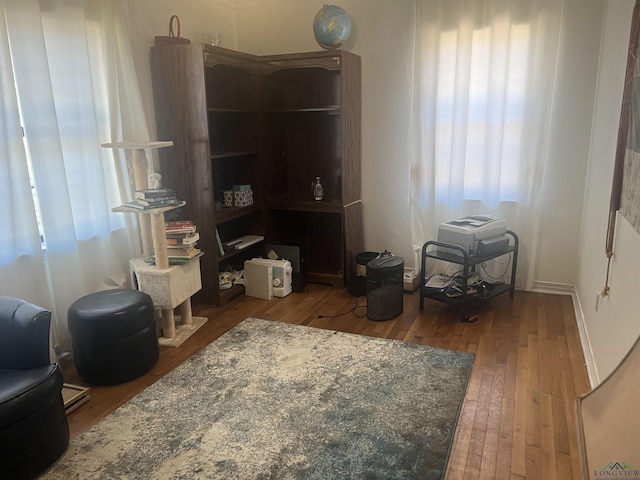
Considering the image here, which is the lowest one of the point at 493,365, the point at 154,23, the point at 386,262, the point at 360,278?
the point at 493,365

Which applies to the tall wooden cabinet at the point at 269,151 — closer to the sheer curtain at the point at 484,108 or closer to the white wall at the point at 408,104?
the white wall at the point at 408,104

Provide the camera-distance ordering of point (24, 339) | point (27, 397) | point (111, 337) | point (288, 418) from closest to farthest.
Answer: point (27, 397) → point (24, 339) → point (288, 418) → point (111, 337)

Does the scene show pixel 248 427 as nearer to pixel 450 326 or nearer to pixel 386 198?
pixel 450 326

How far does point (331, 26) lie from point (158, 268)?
2236 millimetres

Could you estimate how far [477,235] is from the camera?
3367 mm

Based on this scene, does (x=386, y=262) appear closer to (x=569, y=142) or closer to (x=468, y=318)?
(x=468, y=318)

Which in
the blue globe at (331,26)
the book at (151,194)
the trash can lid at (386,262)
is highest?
the blue globe at (331,26)

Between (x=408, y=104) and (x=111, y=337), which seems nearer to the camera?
(x=111, y=337)

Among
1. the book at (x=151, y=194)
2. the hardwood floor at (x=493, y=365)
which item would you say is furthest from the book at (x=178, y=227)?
the hardwood floor at (x=493, y=365)

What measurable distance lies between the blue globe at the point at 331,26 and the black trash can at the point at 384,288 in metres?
1.75

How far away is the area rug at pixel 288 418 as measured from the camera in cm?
197

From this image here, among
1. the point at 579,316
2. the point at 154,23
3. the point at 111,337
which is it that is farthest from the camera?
the point at 154,23

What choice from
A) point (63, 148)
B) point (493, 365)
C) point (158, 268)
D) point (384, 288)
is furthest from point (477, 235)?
point (63, 148)

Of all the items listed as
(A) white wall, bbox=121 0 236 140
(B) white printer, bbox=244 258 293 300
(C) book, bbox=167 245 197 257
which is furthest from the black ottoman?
(A) white wall, bbox=121 0 236 140
